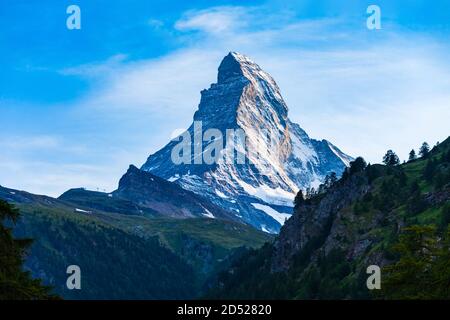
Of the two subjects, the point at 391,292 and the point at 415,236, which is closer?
the point at 391,292

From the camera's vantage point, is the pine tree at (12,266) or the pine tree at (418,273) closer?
the pine tree at (12,266)

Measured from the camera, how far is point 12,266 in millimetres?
41531

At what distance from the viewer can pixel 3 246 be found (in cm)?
4103

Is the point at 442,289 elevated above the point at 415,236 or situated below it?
below

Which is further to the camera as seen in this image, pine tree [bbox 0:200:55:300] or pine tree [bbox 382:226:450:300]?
pine tree [bbox 382:226:450:300]

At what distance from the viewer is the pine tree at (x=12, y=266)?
37.1m

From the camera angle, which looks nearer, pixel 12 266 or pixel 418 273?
pixel 12 266

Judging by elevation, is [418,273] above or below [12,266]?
above

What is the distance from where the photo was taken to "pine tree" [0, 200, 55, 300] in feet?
122
